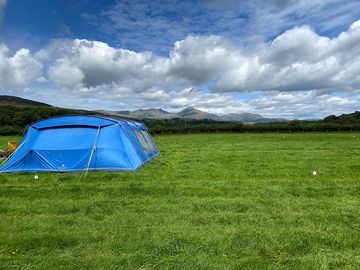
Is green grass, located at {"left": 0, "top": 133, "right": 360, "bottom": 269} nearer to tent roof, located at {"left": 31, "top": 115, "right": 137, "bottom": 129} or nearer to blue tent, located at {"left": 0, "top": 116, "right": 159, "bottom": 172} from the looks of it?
blue tent, located at {"left": 0, "top": 116, "right": 159, "bottom": 172}

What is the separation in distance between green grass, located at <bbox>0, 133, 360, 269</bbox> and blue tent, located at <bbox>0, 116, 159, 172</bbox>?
6.33 ft

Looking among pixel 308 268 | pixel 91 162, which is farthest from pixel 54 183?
pixel 308 268

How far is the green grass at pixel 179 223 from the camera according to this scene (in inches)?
199

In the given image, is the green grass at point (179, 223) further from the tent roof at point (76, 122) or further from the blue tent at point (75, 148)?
the tent roof at point (76, 122)

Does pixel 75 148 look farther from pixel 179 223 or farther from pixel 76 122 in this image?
pixel 179 223

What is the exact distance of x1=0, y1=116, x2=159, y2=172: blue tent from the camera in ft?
46.0

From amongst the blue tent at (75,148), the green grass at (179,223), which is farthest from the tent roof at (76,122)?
the green grass at (179,223)

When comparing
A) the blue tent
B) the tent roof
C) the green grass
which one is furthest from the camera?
the tent roof

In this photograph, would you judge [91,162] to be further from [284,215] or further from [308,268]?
[308,268]

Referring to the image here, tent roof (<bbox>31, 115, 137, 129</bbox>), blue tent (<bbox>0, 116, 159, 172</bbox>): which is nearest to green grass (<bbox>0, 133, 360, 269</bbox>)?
blue tent (<bbox>0, 116, 159, 172</bbox>)

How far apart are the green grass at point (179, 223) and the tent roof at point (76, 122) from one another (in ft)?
11.4

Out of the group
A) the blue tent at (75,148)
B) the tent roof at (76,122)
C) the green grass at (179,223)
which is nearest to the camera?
the green grass at (179,223)

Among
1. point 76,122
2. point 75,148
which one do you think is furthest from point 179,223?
point 76,122

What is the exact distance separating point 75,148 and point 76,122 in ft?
4.64
